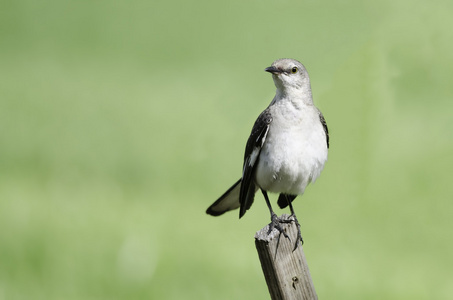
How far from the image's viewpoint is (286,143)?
11.3ft

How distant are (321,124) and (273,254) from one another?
117cm

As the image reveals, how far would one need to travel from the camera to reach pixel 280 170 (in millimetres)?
3475

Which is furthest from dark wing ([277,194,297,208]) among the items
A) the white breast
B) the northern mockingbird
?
the white breast

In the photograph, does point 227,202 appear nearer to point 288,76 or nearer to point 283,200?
point 283,200

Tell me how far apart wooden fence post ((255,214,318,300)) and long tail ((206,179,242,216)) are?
93 cm

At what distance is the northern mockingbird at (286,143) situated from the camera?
3.47m

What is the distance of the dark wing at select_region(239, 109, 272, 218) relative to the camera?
3545 mm

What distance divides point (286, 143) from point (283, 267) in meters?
0.90

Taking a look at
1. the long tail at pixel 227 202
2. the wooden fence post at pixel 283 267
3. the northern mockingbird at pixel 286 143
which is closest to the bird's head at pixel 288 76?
the northern mockingbird at pixel 286 143

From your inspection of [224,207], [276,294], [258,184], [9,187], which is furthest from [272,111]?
[9,187]

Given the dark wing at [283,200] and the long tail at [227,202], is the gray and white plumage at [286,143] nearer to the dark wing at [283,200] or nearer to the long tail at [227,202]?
the long tail at [227,202]

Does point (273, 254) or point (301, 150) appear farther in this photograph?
point (301, 150)

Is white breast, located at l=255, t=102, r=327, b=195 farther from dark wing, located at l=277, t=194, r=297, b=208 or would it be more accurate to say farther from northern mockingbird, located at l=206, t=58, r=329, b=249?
dark wing, located at l=277, t=194, r=297, b=208

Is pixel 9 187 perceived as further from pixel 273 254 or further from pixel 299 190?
pixel 273 254
